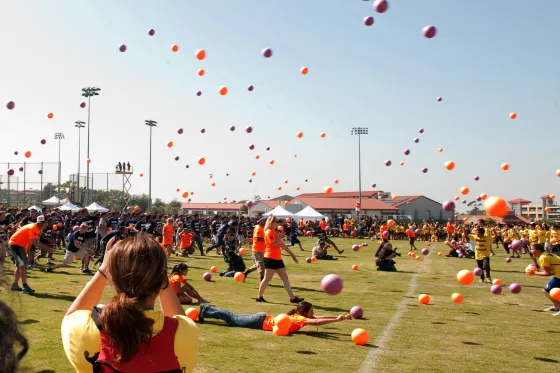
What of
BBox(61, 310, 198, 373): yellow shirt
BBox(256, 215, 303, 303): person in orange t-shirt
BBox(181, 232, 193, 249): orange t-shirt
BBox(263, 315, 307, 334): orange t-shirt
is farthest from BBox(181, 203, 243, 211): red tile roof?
BBox(61, 310, 198, 373): yellow shirt

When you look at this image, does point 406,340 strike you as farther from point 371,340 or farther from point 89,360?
point 89,360

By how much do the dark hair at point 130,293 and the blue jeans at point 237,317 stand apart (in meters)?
6.39

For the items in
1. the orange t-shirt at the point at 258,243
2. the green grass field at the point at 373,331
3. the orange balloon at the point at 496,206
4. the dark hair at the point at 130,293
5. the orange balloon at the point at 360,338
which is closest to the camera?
the dark hair at the point at 130,293

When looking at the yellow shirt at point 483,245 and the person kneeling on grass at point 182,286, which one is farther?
the yellow shirt at point 483,245

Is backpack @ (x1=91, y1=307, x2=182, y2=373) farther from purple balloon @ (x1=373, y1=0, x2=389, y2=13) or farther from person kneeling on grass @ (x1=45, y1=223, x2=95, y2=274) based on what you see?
person kneeling on grass @ (x1=45, y1=223, x2=95, y2=274)

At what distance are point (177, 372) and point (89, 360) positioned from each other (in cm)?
36

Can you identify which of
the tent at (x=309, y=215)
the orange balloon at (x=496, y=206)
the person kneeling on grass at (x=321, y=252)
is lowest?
the person kneeling on grass at (x=321, y=252)

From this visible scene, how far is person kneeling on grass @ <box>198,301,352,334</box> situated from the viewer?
27.1 feet

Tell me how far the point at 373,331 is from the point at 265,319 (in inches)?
66.9

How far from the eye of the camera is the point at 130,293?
210 cm

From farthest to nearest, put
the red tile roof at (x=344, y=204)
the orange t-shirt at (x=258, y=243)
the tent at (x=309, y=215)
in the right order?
the red tile roof at (x=344, y=204) → the tent at (x=309, y=215) → the orange t-shirt at (x=258, y=243)

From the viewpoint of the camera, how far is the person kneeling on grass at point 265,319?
8258 millimetres

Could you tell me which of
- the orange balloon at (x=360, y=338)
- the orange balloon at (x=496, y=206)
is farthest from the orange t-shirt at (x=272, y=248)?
the orange balloon at (x=496, y=206)

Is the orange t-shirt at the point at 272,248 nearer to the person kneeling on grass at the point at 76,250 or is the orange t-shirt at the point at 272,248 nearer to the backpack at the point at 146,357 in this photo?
the person kneeling on grass at the point at 76,250
